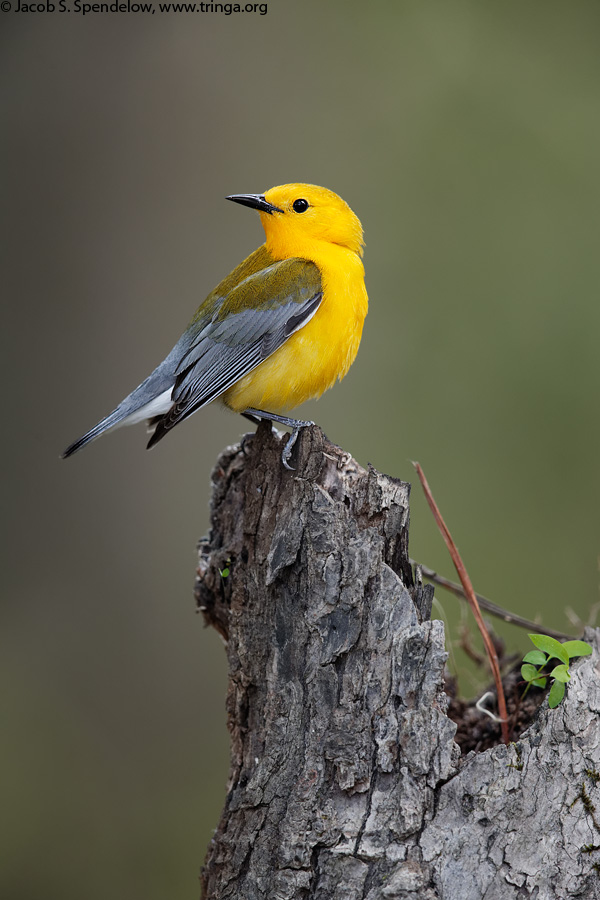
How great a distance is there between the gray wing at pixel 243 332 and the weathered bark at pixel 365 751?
823 millimetres

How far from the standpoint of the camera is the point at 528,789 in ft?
8.46

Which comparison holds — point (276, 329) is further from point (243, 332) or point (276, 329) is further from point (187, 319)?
point (187, 319)

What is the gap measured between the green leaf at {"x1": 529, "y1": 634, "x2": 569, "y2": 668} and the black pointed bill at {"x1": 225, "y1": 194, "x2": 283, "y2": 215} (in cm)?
252

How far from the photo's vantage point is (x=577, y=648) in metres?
2.84

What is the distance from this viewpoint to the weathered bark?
2555 mm

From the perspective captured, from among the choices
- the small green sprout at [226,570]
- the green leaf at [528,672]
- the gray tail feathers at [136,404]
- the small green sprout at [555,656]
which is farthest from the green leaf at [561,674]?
the gray tail feathers at [136,404]

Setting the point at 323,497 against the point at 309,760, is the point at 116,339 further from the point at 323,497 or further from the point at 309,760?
the point at 309,760

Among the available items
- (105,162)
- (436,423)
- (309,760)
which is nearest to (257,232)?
(105,162)

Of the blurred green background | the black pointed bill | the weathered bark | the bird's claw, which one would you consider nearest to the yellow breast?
the black pointed bill

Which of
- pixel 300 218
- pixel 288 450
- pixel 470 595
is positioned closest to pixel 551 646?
pixel 470 595

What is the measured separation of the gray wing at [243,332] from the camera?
384cm

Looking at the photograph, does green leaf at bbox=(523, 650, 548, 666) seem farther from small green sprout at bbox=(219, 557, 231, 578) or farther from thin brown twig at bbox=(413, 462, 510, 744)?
small green sprout at bbox=(219, 557, 231, 578)

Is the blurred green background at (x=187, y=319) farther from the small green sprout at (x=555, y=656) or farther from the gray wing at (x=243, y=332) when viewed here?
the small green sprout at (x=555, y=656)

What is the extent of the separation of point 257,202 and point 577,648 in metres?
2.64
